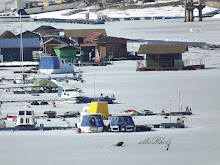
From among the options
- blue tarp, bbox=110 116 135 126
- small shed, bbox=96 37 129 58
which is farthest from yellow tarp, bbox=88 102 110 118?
small shed, bbox=96 37 129 58

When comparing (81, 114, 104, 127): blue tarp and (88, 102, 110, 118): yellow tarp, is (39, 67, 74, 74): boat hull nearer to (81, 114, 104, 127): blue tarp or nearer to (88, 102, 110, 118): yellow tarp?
(88, 102, 110, 118): yellow tarp

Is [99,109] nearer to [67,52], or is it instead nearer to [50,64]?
[50,64]

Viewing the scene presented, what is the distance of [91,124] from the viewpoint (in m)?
26.1

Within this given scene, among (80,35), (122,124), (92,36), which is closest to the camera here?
(122,124)

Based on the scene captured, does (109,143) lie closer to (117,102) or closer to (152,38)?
(117,102)

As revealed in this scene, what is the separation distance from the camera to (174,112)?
29.5 metres

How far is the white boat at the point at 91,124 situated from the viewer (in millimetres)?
26000

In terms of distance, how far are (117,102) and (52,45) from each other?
30.4m

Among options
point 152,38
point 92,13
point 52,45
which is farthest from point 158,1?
point 52,45

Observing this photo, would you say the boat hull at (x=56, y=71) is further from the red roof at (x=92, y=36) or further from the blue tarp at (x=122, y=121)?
the blue tarp at (x=122, y=121)

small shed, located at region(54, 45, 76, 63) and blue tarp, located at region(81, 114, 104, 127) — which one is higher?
blue tarp, located at region(81, 114, 104, 127)

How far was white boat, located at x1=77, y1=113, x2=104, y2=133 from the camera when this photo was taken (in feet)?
85.3

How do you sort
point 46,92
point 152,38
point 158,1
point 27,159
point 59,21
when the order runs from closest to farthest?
point 27,159 < point 46,92 < point 152,38 < point 59,21 < point 158,1

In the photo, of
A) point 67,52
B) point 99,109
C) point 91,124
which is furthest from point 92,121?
point 67,52
